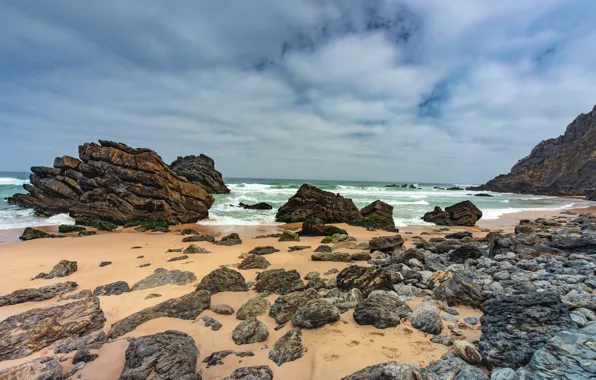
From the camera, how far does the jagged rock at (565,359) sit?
7.72 feet

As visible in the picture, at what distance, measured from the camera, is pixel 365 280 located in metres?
5.51

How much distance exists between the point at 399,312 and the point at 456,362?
1308 mm

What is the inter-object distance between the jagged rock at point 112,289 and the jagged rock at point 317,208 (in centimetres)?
1454

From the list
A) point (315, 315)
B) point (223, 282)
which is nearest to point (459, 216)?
point (223, 282)

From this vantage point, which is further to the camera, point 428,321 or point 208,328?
point 208,328

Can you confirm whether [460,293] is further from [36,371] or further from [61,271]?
[61,271]

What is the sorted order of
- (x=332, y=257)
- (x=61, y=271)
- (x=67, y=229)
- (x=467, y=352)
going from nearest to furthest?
1. (x=467, y=352)
2. (x=61, y=271)
3. (x=332, y=257)
4. (x=67, y=229)

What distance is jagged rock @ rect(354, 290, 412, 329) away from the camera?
4113mm

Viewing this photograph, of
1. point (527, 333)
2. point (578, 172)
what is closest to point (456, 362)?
point (527, 333)

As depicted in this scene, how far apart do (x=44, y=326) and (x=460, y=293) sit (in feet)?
21.7

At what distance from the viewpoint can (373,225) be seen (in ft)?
57.3

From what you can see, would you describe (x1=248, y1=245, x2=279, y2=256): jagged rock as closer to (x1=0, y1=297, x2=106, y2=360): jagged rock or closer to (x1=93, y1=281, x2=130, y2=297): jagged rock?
(x1=93, y1=281, x2=130, y2=297): jagged rock

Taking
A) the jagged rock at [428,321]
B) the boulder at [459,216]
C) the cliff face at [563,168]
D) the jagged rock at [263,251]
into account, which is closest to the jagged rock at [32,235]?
the jagged rock at [263,251]

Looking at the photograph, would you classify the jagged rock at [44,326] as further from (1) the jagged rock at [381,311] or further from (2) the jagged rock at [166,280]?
(1) the jagged rock at [381,311]
